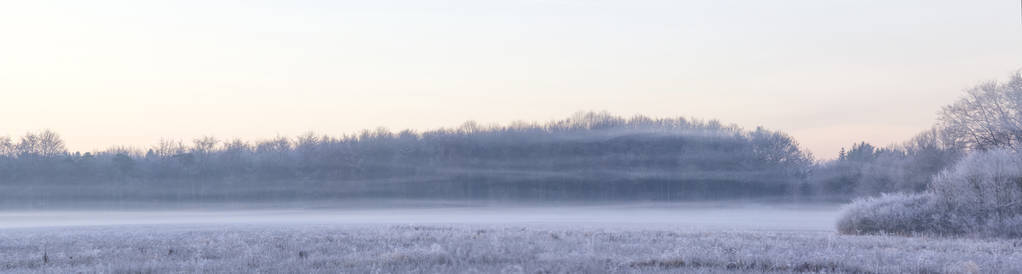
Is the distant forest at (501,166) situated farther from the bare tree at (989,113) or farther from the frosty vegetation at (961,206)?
the frosty vegetation at (961,206)

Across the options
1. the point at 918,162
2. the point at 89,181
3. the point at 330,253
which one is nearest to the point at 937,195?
the point at 330,253

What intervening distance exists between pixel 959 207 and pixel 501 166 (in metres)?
32.7

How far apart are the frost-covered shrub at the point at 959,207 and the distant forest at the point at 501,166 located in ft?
93.0

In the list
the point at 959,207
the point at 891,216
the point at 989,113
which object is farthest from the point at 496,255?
the point at 989,113

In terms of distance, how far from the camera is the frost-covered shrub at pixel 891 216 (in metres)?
18.4

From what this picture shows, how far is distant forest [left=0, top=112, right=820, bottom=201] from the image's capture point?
4809 centimetres

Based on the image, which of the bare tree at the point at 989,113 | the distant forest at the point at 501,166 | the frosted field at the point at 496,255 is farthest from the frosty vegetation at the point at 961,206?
the distant forest at the point at 501,166

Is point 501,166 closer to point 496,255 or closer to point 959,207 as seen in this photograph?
point 959,207

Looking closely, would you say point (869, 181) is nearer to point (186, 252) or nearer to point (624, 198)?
point (624, 198)

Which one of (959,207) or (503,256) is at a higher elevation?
(959,207)

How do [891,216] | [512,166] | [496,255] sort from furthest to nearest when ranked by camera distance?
1. [512,166]
2. [891,216]
3. [496,255]

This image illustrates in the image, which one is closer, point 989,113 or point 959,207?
point 959,207

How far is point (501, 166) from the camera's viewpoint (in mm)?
49031

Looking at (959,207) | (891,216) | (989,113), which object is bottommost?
(891,216)
